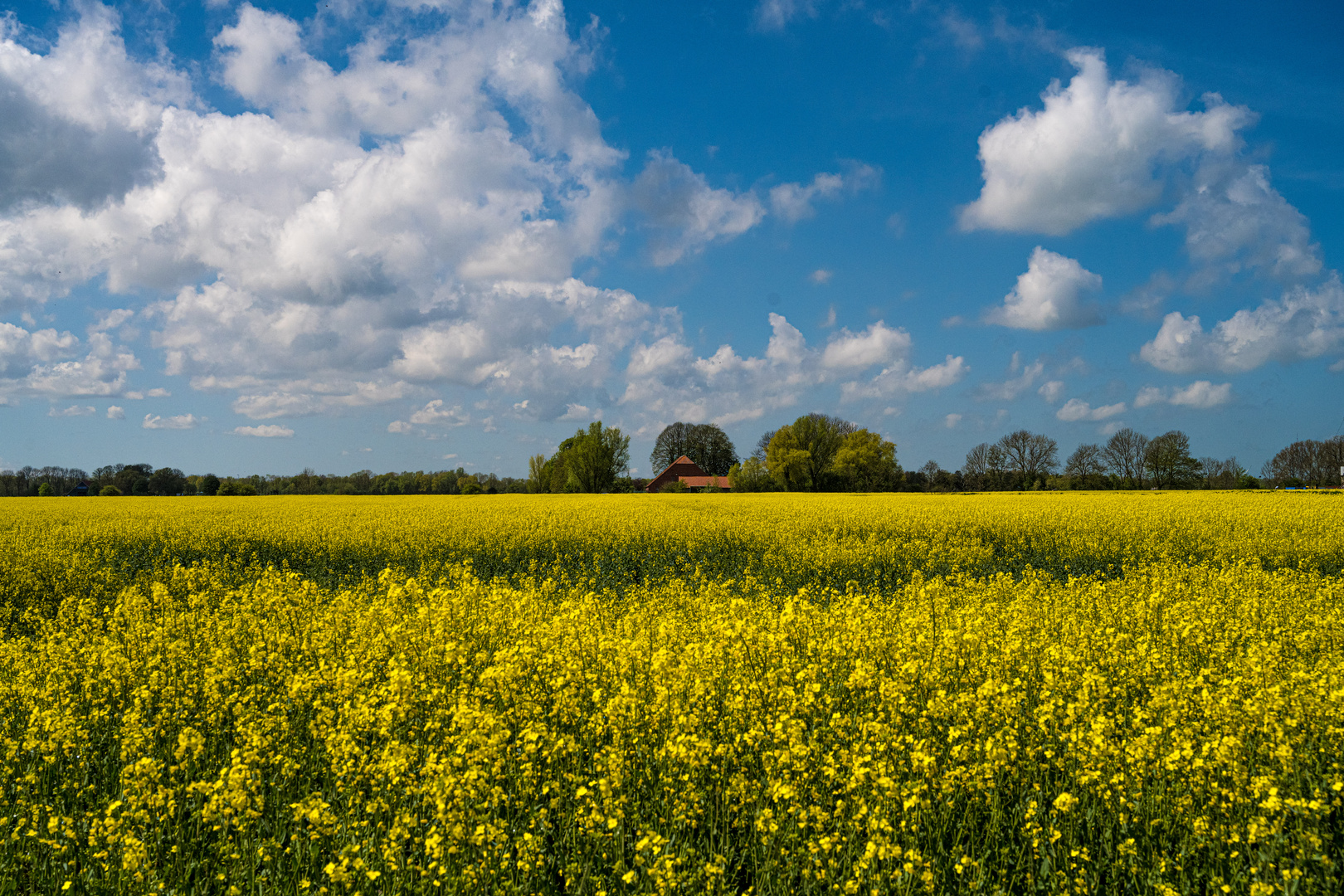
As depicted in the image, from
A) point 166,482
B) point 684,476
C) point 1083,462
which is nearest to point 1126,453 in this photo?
point 1083,462

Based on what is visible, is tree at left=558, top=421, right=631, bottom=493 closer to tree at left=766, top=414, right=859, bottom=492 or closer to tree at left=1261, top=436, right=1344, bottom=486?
tree at left=766, top=414, right=859, bottom=492

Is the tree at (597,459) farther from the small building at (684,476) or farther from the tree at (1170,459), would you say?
the tree at (1170,459)

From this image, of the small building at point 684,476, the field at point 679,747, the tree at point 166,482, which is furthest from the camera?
the small building at point 684,476

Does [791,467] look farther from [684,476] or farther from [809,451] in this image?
A: [684,476]

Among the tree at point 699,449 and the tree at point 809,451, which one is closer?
the tree at point 809,451

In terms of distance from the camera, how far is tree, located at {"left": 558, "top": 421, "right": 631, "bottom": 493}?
6412 centimetres

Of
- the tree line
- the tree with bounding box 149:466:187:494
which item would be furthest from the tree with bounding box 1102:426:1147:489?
the tree with bounding box 149:466:187:494

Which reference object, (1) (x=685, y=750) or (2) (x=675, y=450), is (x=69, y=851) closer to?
(1) (x=685, y=750)

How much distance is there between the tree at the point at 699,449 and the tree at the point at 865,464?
25.7 m

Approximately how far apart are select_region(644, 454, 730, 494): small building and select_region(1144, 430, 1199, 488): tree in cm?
4416

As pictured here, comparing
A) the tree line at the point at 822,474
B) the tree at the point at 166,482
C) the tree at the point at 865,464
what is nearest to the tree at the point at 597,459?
the tree line at the point at 822,474

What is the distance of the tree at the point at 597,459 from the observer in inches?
2525

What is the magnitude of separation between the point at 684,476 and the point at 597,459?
22098 millimetres

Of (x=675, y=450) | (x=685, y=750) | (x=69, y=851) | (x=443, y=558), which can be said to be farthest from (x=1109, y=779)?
(x=675, y=450)
